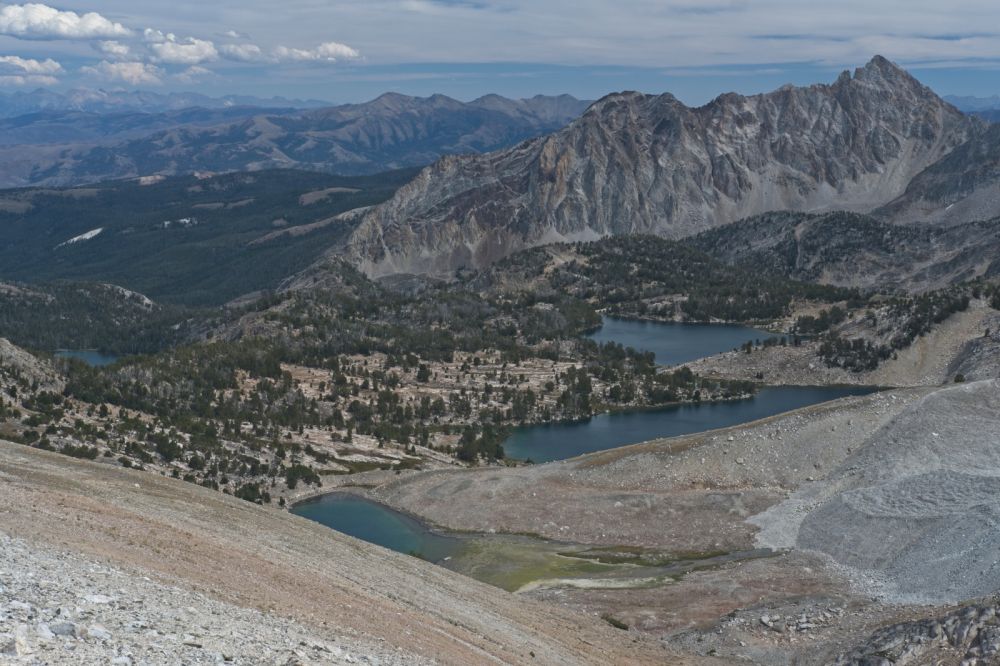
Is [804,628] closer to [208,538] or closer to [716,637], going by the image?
[716,637]

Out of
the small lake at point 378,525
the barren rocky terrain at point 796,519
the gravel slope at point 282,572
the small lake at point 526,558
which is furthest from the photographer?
the small lake at point 378,525

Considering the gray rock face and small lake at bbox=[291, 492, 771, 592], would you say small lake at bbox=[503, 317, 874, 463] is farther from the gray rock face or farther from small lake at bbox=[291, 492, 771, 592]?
the gray rock face

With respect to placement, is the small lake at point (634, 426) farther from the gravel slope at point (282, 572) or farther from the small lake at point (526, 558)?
the gravel slope at point (282, 572)

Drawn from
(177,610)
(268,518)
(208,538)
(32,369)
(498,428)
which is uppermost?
(177,610)

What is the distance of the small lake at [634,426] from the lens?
167500mm

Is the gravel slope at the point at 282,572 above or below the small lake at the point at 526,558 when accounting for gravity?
above

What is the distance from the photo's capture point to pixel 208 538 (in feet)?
187

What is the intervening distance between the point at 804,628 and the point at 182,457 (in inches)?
3567

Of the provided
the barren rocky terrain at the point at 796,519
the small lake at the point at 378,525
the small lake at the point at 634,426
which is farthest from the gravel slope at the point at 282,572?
the small lake at the point at 634,426

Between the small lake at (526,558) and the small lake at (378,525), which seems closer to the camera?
the small lake at (526,558)

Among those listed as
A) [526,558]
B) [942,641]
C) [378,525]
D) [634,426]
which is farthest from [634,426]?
[942,641]

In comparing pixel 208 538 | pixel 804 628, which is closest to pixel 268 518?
pixel 208 538

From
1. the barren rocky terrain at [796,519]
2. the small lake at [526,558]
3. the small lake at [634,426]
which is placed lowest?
the small lake at [634,426]

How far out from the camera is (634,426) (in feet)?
603
